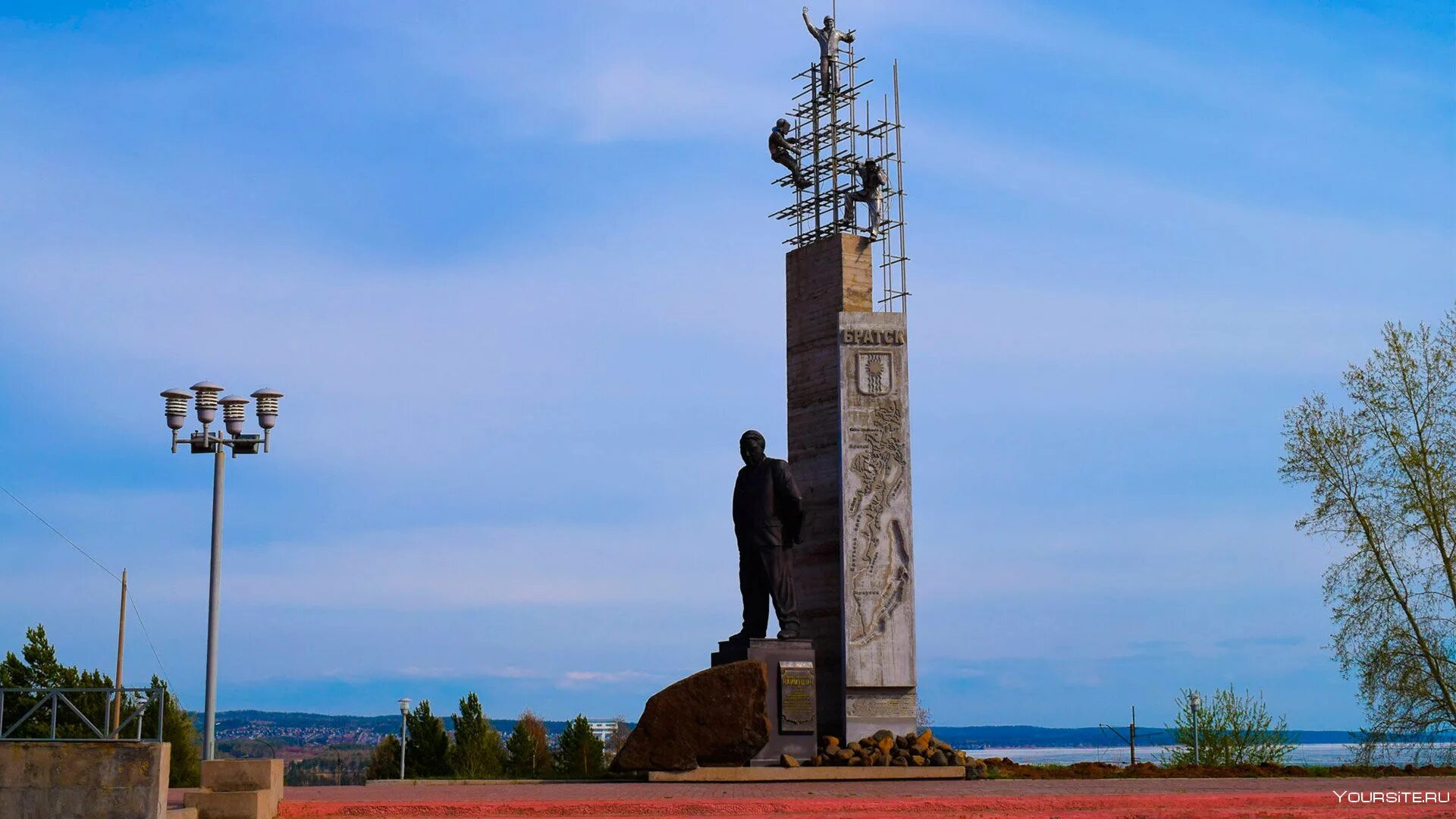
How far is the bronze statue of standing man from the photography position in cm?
1931

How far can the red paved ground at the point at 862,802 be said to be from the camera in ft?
42.5

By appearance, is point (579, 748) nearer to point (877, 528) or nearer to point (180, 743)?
point (180, 743)

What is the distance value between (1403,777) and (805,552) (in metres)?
8.31

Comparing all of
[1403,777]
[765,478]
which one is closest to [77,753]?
[765,478]

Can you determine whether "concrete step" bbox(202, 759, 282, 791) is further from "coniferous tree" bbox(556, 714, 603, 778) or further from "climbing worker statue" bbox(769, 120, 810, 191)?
"coniferous tree" bbox(556, 714, 603, 778)

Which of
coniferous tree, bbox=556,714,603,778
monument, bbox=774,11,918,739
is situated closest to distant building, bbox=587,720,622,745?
coniferous tree, bbox=556,714,603,778

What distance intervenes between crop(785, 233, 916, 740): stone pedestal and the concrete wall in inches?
390

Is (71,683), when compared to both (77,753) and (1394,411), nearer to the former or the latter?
(77,753)

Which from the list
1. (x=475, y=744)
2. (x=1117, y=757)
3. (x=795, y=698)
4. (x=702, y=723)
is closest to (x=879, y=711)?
(x=795, y=698)

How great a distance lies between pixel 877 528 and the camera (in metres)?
20.3

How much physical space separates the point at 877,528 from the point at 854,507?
0.43 meters

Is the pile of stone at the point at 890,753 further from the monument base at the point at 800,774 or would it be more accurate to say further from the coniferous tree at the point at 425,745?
the coniferous tree at the point at 425,745

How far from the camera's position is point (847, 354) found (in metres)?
20.7
